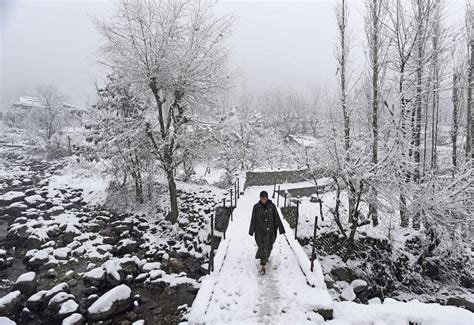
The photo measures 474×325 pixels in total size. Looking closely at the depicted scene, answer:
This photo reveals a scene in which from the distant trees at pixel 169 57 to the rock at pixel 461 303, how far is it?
12.3 m

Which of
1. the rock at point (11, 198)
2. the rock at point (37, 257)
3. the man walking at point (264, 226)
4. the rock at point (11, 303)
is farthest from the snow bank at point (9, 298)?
the rock at point (11, 198)

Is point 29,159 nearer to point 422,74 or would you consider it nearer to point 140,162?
point 140,162

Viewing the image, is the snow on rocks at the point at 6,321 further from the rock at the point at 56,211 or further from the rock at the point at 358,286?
the rock at the point at 358,286

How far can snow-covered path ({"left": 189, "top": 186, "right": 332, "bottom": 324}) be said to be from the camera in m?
5.33

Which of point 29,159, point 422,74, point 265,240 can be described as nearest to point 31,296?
point 265,240

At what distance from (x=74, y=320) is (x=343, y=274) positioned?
9.23 metres

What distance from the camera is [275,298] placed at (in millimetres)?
5926

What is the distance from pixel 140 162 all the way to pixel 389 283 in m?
13.2

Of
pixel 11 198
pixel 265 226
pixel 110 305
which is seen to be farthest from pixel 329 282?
pixel 11 198

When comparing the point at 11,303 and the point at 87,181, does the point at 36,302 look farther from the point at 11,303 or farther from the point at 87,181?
the point at 87,181

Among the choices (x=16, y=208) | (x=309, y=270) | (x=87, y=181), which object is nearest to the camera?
(x=309, y=270)

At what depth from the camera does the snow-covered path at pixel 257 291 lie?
5.33 metres

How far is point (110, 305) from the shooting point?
8.63 metres

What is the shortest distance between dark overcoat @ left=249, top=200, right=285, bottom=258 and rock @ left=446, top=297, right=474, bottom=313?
24.5 ft
